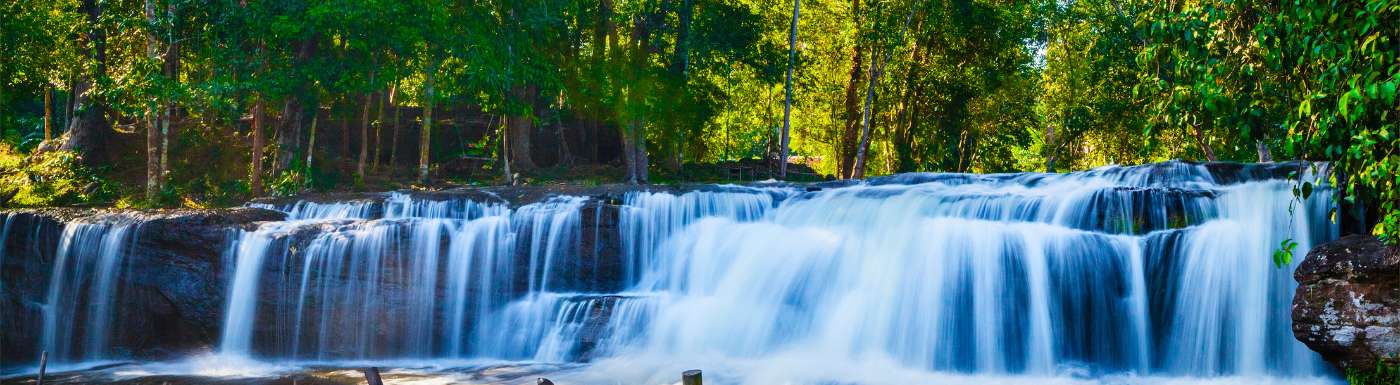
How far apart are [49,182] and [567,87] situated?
13.3 metres

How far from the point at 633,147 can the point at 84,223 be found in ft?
46.7

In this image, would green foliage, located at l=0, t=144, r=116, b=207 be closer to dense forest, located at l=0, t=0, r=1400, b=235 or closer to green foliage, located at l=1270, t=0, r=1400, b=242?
dense forest, located at l=0, t=0, r=1400, b=235

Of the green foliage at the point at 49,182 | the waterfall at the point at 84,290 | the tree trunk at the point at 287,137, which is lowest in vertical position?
the waterfall at the point at 84,290

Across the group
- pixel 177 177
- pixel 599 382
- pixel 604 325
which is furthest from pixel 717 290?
pixel 177 177

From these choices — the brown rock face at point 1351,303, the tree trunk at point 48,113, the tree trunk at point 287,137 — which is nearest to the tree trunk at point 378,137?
the tree trunk at point 287,137

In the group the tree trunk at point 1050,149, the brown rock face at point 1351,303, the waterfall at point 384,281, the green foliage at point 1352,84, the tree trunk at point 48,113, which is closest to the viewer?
the green foliage at point 1352,84

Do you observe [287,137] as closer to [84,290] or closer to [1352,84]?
[84,290]

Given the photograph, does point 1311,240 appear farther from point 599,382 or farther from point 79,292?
point 79,292

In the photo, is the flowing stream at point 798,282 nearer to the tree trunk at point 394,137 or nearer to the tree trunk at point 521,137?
the tree trunk at point 394,137

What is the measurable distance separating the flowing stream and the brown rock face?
111cm

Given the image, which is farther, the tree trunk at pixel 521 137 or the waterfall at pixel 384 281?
the tree trunk at pixel 521 137

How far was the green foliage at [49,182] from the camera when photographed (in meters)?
25.0

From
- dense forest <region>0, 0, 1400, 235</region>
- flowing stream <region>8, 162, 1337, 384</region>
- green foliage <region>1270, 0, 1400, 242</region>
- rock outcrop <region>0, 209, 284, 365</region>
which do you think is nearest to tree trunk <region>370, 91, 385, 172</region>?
dense forest <region>0, 0, 1400, 235</region>

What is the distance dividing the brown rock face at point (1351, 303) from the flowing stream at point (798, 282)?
111 cm
